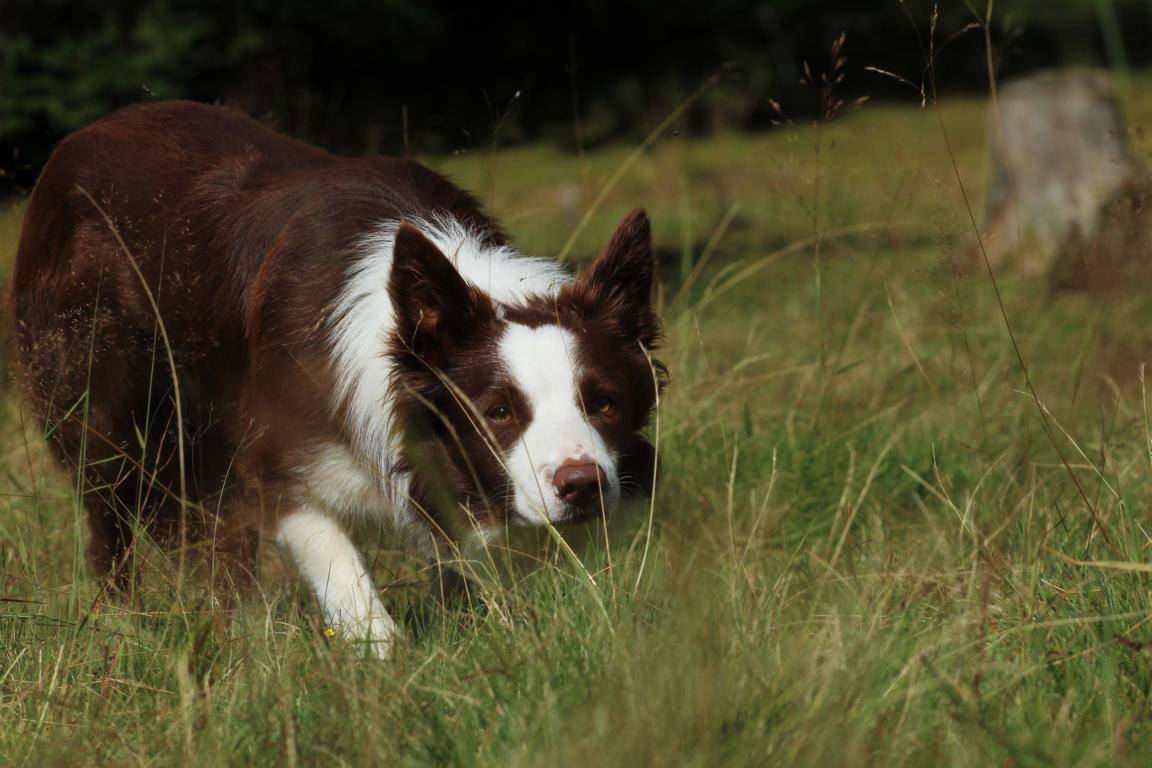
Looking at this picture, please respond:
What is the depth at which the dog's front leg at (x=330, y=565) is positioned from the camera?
3.78 metres

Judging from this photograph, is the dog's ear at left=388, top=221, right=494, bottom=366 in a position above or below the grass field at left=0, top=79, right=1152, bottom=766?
above

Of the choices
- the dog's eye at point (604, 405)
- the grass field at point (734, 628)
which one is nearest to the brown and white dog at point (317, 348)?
the dog's eye at point (604, 405)

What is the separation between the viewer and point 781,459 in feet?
16.0

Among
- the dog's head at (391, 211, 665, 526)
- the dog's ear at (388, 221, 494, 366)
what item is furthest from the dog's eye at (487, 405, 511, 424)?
the dog's ear at (388, 221, 494, 366)

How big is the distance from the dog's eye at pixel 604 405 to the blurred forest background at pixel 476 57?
4.62 m

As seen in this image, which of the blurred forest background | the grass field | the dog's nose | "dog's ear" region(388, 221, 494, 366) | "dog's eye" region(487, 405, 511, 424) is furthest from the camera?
the blurred forest background

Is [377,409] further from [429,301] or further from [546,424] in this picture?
[546,424]

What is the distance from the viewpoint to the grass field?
2600 millimetres

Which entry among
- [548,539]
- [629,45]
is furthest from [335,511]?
[629,45]

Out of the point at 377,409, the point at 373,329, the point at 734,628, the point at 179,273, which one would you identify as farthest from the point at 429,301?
the point at 734,628

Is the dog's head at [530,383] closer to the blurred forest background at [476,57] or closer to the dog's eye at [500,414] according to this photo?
the dog's eye at [500,414]

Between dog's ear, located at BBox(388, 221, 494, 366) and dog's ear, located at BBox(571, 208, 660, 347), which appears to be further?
dog's ear, located at BBox(571, 208, 660, 347)

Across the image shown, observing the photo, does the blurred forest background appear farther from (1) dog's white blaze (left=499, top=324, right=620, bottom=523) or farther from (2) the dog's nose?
(2) the dog's nose

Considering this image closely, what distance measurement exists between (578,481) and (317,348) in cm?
93
